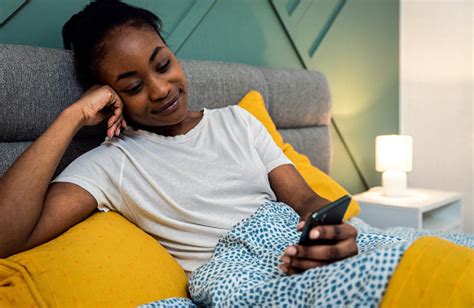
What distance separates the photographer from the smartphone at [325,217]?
0.89 meters

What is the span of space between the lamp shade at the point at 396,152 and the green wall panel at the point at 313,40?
0.35 m

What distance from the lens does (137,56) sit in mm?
1237

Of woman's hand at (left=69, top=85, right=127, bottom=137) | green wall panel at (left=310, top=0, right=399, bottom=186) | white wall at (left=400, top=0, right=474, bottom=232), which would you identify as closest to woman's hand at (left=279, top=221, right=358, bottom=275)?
woman's hand at (left=69, top=85, right=127, bottom=137)

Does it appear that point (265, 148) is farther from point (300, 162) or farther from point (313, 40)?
point (313, 40)

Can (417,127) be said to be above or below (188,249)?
below

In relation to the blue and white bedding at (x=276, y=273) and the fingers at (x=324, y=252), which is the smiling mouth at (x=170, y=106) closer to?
the blue and white bedding at (x=276, y=273)

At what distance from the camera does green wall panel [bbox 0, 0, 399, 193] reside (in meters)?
1.56

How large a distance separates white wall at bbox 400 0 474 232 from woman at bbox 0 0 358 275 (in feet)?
6.77

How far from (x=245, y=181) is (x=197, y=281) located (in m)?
0.35

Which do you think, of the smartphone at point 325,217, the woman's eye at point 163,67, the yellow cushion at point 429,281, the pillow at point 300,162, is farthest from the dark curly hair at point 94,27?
the yellow cushion at point 429,281

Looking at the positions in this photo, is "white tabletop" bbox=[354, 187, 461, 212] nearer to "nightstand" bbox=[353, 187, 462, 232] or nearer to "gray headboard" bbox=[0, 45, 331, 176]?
"nightstand" bbox=[353, 187, 462, 232]

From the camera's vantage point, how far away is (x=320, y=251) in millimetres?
924

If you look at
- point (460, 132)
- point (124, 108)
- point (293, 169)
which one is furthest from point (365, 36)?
point (124, 108)

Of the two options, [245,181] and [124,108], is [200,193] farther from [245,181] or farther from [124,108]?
[124,108]
